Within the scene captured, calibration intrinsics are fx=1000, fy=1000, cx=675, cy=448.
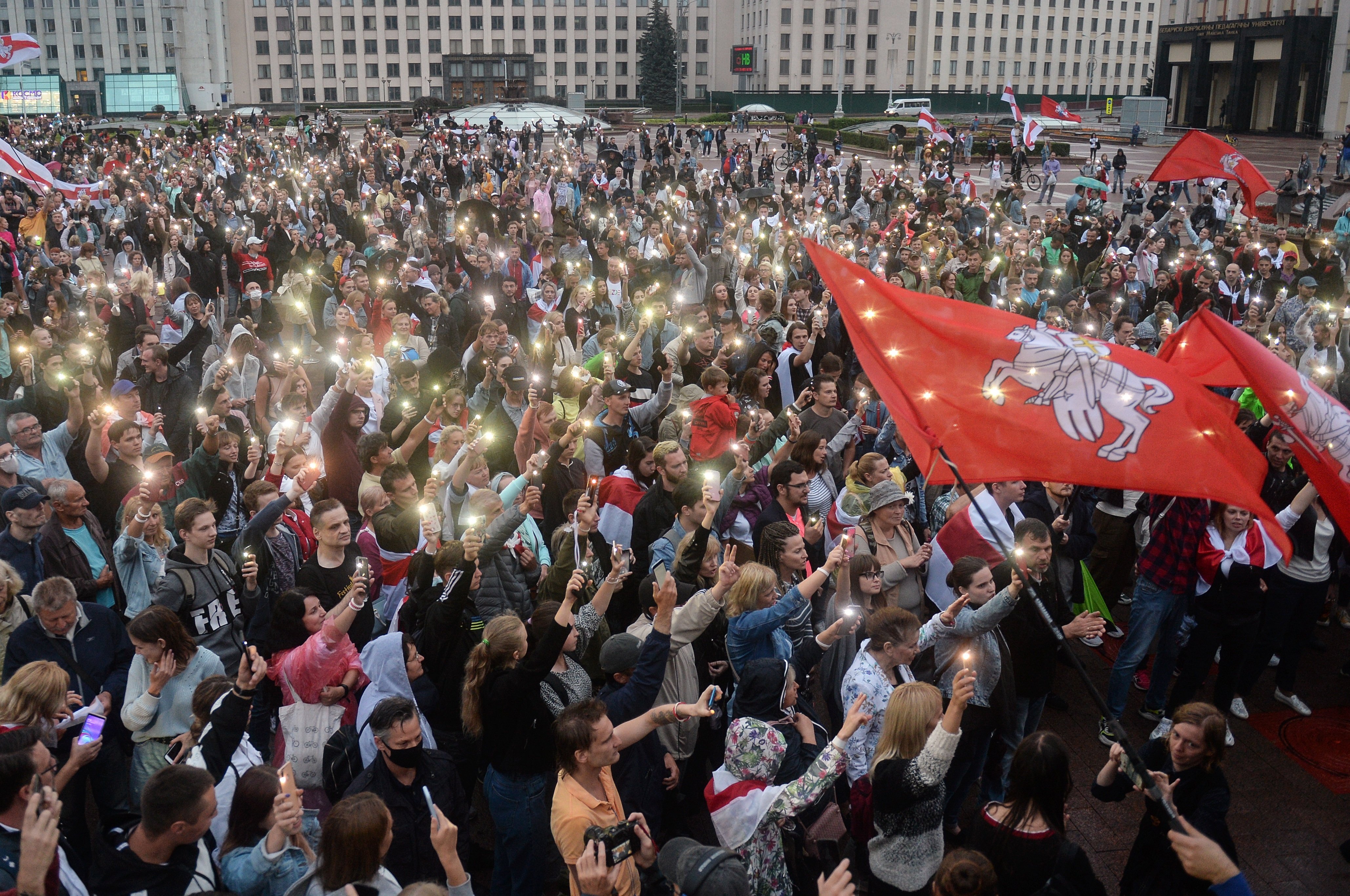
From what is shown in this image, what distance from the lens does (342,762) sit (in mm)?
4172

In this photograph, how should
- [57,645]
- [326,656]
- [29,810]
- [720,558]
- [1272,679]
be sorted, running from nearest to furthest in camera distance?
[29,810] < [326,656] < [57,645] < [720,558] < [1272,679]

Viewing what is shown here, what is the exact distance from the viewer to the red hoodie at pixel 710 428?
739 centimetres

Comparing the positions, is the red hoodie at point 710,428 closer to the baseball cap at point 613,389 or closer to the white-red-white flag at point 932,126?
the baseball cap at point 613,389

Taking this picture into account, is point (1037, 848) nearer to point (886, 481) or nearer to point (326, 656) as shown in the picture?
point (886, 481)

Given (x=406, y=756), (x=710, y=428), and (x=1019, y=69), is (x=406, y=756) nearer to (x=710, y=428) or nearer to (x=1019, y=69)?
(x=710, y=428)

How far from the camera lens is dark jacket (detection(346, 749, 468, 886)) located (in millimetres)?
3861

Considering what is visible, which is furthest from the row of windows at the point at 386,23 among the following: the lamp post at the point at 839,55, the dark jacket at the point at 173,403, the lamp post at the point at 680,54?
the dark jacket at the point at 173,403

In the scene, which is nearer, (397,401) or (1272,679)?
(1272,679)

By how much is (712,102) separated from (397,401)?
8696 centimetres

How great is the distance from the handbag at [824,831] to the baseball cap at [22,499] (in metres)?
4.30

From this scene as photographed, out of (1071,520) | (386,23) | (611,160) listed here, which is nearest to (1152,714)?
(1071,520)

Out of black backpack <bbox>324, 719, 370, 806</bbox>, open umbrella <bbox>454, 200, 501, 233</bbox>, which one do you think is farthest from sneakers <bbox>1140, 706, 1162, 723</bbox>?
open umbrella <bbox>454, 200, 501, 233</bbox>

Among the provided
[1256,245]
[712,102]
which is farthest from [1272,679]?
Result: [712,102]

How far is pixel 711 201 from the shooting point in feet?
70.3
